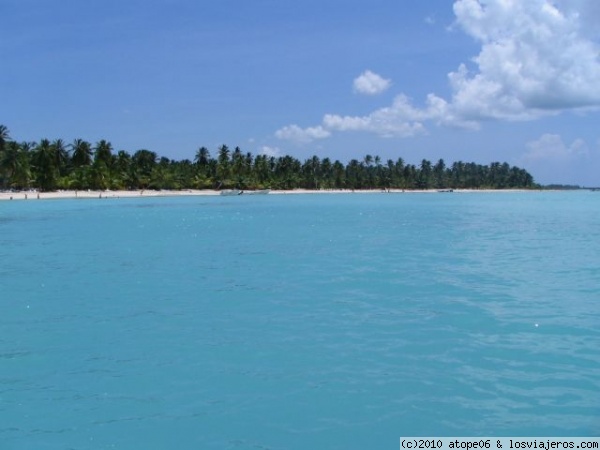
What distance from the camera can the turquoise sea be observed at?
8.16 m

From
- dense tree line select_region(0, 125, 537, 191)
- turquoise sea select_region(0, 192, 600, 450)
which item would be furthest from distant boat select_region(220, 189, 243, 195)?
turquoise sea select_region(0, 192, 600, 450)

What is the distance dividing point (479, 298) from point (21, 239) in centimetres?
2958

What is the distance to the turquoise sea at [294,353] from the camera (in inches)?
321

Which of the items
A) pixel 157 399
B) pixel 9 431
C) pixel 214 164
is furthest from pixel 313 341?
pixel 214 164

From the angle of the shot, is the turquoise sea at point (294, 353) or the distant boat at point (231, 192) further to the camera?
the distant boat at point (231, 192)

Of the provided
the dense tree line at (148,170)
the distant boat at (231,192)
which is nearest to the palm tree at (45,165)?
the dense tree line at (148,170)

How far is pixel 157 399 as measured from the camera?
9109 mm

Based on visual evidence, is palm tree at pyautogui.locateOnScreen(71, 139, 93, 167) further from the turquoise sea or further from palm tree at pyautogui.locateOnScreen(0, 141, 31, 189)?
the turquoise sea

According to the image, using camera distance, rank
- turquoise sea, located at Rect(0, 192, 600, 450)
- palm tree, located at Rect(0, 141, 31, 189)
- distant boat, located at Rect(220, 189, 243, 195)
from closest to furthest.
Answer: turquoise sea, located at Rect(0, 192, 600, 450), palm tree, located at Rect(0, 141, 31, 189), distant boat, located at Rect(220, 189, 243, 195)

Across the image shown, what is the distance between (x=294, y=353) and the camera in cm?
1139

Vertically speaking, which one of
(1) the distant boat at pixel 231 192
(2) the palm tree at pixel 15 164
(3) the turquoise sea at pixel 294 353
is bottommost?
(3) the turquoise sea at pixel 294 353

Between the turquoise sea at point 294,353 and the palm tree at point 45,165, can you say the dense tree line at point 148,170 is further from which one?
the turquoise sea at point 294,353

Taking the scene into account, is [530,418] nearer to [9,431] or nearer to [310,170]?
[9,431]

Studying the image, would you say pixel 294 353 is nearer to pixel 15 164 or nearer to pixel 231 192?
pixel 15 164
